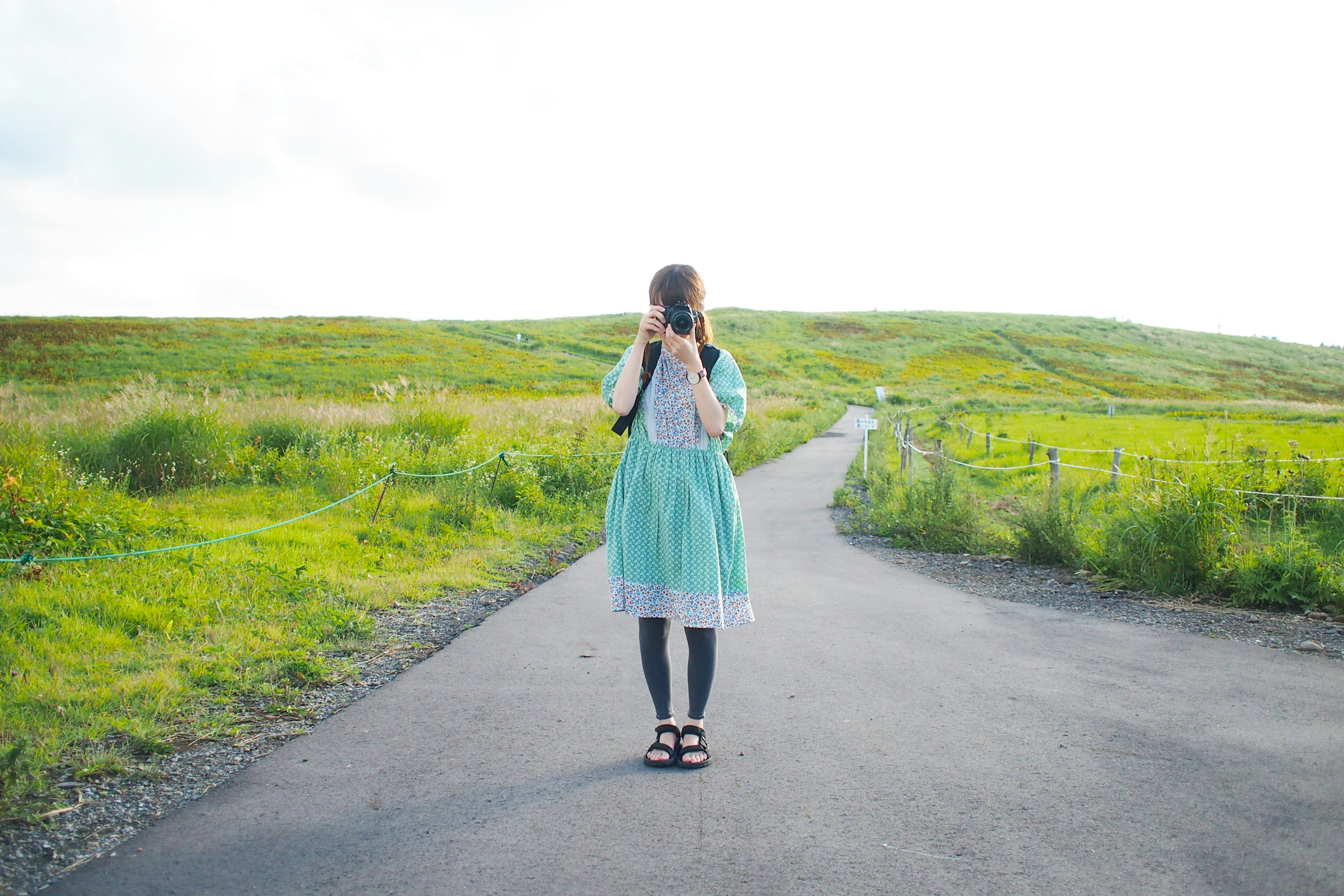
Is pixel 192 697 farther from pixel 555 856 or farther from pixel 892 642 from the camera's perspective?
pixel 892 642

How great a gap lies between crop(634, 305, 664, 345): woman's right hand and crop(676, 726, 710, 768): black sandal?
175 cm

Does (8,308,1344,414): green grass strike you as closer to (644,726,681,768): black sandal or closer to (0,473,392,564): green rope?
(0,473,392,564): green rope

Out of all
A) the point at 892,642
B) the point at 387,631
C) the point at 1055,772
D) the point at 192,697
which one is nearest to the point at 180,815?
the point at 192,697

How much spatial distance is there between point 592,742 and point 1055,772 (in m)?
2.08

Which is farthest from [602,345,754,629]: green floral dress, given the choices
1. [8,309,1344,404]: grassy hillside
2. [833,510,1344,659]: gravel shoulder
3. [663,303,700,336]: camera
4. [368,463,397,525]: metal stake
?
[8,309,1344,404]: grassy hillside

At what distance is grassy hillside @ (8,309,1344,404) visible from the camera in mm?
43750

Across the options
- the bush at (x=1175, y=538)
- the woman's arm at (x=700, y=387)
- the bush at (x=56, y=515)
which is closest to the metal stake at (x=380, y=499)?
the bush at (x=56, y=515)

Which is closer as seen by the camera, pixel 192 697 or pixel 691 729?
pixel 691 729

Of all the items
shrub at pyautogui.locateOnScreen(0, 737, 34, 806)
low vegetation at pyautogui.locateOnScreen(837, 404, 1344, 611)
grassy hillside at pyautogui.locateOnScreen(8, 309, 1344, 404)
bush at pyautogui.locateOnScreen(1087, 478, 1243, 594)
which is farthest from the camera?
grassy hillside at pyautogui.locateOnScreen(8, 309, 1344, 404)

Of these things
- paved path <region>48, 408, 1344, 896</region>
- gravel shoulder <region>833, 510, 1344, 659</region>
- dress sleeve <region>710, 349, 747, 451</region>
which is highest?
dress sleeve <region>710, 349, 747, 451</region>

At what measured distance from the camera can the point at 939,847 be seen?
297 cm

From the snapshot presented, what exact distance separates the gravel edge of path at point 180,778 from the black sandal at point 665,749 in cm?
176

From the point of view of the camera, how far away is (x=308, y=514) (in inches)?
314

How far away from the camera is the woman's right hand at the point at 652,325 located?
360 cm
